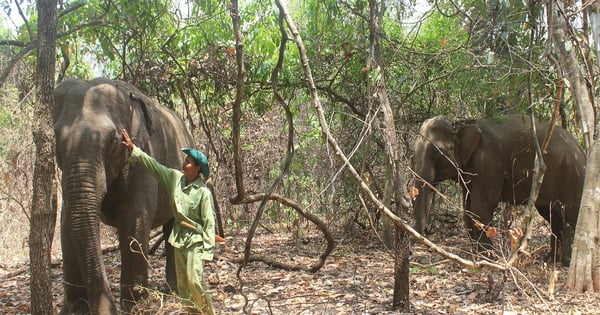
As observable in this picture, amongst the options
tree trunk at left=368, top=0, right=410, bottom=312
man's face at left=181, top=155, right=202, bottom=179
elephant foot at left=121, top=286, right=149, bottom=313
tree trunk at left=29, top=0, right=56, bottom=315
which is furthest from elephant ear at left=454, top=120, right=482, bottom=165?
tree trunk at left=29, top=0, right=56, bottom=315

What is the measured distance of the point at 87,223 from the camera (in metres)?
5.58

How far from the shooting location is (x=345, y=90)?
36.2 feet

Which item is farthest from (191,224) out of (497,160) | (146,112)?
(497,160)

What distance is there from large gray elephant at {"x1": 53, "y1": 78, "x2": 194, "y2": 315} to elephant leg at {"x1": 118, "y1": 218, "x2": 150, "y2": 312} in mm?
10

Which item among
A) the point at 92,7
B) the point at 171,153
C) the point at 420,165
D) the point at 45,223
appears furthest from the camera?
the point at 420,165

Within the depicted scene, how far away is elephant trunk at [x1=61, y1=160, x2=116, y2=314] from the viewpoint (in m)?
5.56

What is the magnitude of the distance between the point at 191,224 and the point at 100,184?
0.97 m

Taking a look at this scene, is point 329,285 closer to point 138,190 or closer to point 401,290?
point 401,290

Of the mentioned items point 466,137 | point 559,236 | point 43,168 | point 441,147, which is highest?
point 466,137

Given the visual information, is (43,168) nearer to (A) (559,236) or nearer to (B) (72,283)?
(B) (72,283)

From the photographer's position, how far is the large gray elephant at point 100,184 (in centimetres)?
561

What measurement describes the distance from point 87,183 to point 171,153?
2.25 meters

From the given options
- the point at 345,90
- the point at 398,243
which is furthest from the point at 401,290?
the point at 345,90

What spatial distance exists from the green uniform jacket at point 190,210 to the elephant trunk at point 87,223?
471mm
